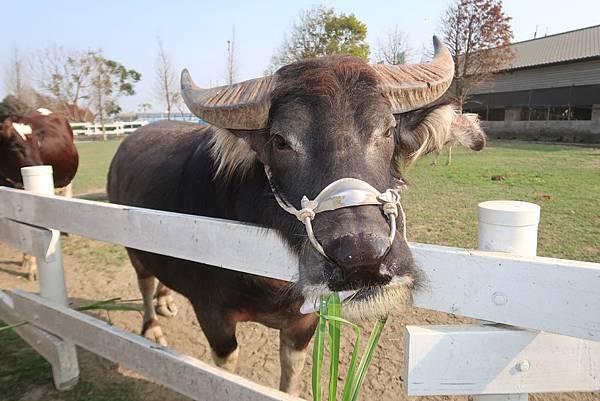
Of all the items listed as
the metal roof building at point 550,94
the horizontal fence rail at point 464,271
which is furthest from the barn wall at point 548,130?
the horizontal fence rail at point 464,271

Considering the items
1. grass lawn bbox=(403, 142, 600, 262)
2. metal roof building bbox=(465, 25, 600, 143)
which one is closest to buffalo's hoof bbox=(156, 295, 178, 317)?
grass lawn bbox=(403, 142, 600, 262)

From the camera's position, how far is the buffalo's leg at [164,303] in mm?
4512

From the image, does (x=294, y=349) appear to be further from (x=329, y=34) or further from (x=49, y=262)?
(x=329, y=34)

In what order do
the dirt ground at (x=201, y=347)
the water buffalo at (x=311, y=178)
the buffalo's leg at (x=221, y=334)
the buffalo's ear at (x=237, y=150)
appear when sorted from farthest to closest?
the dirt ground at (x=201, y=347)
the buffalo's leg at (x=221, y=334)
the buffalo's ear at (x=237, y=150)
the water buffalo at (x=311, y=178)

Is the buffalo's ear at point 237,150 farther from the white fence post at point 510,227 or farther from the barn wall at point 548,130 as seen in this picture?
the barn wall at point 548,130

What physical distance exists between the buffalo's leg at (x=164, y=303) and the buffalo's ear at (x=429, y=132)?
3248 millimetres

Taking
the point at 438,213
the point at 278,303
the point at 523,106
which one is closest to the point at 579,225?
the point at 438,213

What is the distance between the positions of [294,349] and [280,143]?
5.42 ft

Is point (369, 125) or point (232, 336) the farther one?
point (232, 336)

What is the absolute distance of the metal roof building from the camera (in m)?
25.4

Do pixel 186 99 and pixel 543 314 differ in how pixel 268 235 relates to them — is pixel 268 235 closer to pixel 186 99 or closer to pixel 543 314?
pixel 186 99

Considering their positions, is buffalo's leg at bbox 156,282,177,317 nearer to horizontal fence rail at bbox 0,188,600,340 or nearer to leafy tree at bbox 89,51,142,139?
horizontal fence rail at bbox 0,188,600,340

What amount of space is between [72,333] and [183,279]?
77cm

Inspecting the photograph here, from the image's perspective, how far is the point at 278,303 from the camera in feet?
8.04
